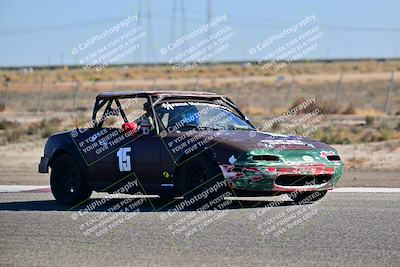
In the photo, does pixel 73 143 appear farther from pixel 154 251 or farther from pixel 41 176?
pixel 41 176

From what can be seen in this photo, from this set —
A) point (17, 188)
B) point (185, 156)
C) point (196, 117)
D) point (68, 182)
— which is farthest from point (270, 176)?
point (17, 188)

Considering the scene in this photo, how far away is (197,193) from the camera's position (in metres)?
11.7

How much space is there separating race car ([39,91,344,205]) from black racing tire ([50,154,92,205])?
0.01m

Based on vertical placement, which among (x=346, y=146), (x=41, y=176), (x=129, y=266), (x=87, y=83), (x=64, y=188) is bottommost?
(x=87, y=83)

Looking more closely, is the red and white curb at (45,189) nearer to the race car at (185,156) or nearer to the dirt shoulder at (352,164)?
the dirt shoulder at (352,164)

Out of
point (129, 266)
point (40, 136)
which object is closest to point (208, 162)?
point (129, 266)

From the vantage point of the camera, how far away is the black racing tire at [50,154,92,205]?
42.4ft

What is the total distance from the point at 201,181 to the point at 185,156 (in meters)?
0.40

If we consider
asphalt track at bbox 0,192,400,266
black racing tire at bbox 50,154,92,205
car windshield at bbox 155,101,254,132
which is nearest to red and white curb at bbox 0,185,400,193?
asphalt track at bbox 0,192,400,266

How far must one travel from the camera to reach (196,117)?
1272 cm

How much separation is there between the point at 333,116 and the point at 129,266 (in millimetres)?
28642

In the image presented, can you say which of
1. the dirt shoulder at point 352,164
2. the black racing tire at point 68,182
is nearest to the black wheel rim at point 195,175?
the black racing tire at point 68,182

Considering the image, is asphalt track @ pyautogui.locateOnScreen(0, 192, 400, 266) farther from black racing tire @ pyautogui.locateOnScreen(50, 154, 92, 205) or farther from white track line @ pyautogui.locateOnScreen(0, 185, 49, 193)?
white track line @ pyautogui.locateOnScreen(0, 185, 49, 193)

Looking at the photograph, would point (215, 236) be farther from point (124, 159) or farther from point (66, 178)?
point (66, 178)
